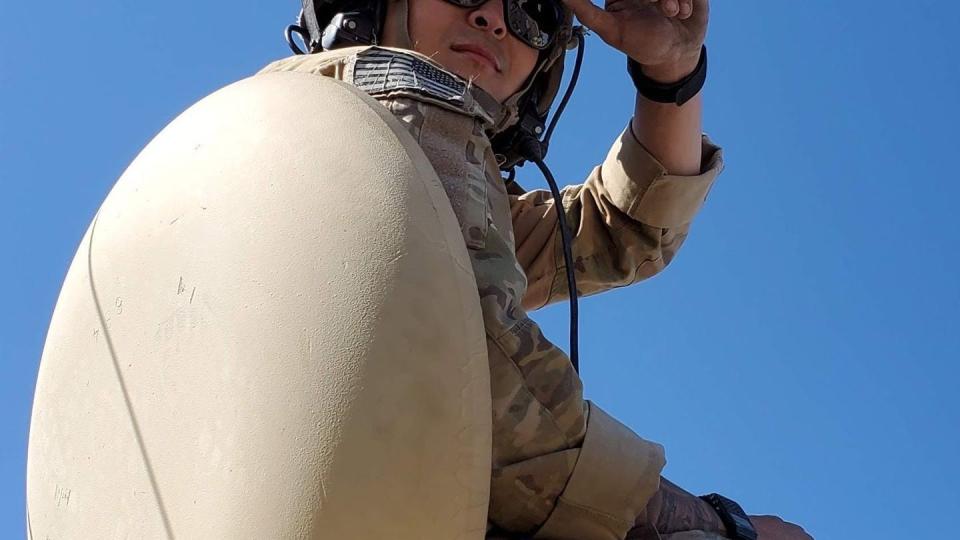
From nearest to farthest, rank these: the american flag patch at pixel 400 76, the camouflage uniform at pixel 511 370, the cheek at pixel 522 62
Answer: the camouflage uniform at pixel 511 370 → the american flag patch at pixel 400 76 → the cheek at pixel 522 62

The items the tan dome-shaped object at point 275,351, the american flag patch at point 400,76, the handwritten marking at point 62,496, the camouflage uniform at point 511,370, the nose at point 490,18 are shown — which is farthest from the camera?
the nose at point 490,18

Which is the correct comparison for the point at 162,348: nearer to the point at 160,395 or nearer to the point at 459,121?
the point at 160,395

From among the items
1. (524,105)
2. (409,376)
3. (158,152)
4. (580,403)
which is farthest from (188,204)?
(524,105)

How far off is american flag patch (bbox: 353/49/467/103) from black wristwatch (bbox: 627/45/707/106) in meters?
0.92

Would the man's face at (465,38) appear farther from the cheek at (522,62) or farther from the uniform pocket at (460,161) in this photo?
the uniform pocket at (460,161)

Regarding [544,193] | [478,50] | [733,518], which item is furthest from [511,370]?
[544,193]

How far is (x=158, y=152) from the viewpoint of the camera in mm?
2916

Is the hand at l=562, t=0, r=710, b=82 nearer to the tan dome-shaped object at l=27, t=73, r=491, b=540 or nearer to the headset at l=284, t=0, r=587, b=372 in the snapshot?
the headset at l=284, t=0, r=587, b=372

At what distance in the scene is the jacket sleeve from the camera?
4008mm

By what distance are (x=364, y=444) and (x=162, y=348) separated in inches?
19.1

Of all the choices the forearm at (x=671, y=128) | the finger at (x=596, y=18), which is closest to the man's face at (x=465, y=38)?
Answer: the finger at (x=596, y=18)

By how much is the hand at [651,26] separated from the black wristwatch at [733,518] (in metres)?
1.28

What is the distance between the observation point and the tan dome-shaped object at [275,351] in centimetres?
236

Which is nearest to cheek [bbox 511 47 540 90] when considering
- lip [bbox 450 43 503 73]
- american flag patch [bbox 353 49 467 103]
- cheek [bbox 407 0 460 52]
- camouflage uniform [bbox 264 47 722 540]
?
lip [bbox 450 43 503 73]
